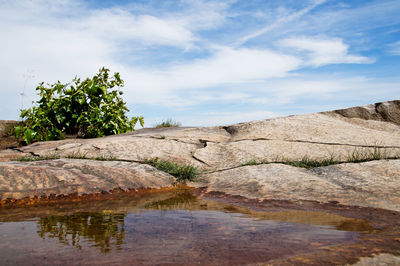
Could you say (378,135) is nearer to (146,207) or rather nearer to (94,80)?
(146,207)

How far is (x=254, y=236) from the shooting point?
62.5 inches

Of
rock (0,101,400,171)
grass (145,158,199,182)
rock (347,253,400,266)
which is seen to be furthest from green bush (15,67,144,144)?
rock (347,253,400,266)

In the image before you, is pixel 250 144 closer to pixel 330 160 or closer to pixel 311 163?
Answer: pixel 311 163

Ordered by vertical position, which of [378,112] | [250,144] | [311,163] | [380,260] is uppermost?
[378,112]

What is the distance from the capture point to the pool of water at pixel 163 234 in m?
1.32

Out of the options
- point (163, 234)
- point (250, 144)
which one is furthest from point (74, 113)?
point (163, 234)

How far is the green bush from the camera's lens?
274 inches

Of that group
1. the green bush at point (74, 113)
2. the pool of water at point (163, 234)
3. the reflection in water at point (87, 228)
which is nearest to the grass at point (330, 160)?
the pool of water at point (163, 234)

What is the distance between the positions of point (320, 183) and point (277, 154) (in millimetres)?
1375

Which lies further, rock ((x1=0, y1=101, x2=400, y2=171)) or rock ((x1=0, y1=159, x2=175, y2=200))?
rock ((x1=0, y1=101, x2=400, y2=171))

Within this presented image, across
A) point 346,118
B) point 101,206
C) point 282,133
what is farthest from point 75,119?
point 346,118

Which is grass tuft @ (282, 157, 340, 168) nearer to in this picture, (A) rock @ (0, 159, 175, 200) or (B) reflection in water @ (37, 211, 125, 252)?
(A) rock @ (0, 159, 175, 200)

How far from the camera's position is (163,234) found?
5.39ft

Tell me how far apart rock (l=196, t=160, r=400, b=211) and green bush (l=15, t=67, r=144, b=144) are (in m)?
4.22
